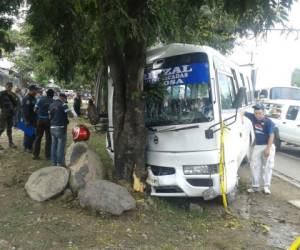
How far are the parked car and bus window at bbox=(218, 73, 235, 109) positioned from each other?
728 centimetres

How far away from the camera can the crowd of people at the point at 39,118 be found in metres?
9.02

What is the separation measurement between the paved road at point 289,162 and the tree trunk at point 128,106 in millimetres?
4968

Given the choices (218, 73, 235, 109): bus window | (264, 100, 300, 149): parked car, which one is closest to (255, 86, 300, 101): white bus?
(264, 100, 300, 149): parked car

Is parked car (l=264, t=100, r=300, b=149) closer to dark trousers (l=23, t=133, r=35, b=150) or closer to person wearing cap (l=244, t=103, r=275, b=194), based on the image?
person wearing cap (l=244, t=103, r=275, b=194)

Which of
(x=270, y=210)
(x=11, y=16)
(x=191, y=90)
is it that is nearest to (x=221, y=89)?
(x=191, y=90)

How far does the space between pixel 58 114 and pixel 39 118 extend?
3.33 ft

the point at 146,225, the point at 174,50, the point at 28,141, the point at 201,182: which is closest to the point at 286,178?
the point at 201,182

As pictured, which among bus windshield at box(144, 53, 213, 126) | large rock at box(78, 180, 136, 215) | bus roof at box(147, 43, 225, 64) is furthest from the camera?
bus roof at box(147, 43, 225, 64)

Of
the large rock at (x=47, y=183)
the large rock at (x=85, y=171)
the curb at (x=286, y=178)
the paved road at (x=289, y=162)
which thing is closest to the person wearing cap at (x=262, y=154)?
the curb at (x=286, y=178)

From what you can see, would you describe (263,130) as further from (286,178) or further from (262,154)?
(286,178)

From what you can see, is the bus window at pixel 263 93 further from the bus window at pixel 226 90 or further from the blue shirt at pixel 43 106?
the blue shirt at pixel 43 106

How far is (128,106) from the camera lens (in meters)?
7.41

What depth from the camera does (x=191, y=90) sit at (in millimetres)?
7000

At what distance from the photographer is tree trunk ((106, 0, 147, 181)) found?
722 cm
